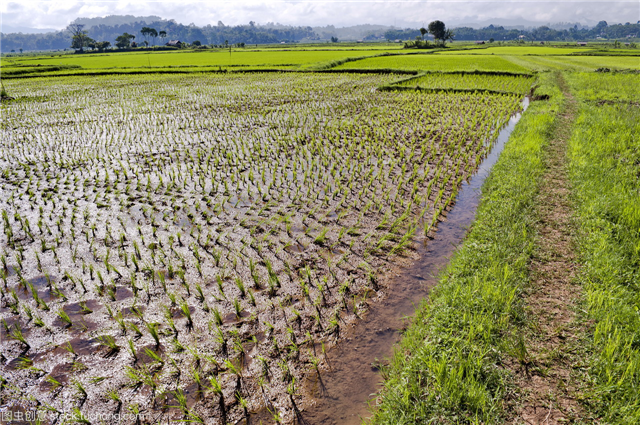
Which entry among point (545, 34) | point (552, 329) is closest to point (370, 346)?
point (552, 329)

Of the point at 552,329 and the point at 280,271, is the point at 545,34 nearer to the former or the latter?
the point at 552,329

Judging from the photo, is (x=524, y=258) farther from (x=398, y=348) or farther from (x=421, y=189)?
(x=421, y=189)

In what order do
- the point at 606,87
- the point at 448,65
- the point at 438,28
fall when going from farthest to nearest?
the point at 438,28 < the point at 448,65 < the point at 606,87

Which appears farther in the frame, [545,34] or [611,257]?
[545,34]

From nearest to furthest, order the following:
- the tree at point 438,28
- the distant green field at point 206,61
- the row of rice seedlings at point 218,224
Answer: the row of rice seedlings at point 218,224 → the distant green field at point 206,61 → the tree at point 438,28

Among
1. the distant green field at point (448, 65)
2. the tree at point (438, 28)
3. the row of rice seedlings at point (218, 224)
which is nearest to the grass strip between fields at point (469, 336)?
the row of rice seedlings at point (218, 224)

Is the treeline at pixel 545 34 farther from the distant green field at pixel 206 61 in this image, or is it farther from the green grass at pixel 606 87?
the green grass at pixel 606 87
